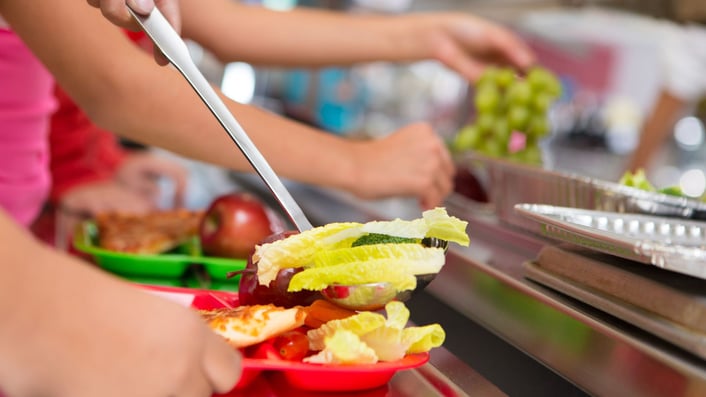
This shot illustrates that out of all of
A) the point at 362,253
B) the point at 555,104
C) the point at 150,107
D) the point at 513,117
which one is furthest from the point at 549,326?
the point at 555,104

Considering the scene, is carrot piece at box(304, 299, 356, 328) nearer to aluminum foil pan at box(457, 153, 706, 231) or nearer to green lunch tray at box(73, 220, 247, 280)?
aluminum foil pan at box(457, 153, 706, 231)

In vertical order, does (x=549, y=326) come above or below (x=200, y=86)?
below

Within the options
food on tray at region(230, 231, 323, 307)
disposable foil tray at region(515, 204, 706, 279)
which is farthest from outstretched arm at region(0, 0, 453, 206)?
disposable foil tray at region(515, 204, 706, 279)

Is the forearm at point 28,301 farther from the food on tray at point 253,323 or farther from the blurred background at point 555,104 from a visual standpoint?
the blurred background at point 555,104

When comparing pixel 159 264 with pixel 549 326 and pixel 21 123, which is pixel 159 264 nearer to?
pixel 21 123

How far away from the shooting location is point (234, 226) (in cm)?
148

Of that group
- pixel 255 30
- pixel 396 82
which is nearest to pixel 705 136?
pixel 396 82

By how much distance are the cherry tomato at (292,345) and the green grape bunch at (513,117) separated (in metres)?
1.05

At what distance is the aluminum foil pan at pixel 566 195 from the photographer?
1.21m

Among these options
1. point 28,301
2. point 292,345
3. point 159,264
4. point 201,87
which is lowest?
point 159,264

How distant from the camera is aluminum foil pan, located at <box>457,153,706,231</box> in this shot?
1.21 metres

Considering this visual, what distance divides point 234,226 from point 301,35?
0.73 metres

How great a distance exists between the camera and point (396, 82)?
593 cm

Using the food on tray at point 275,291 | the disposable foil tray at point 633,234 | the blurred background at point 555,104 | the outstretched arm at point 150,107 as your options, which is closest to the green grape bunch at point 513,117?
the outstretched arm at point 150,107
